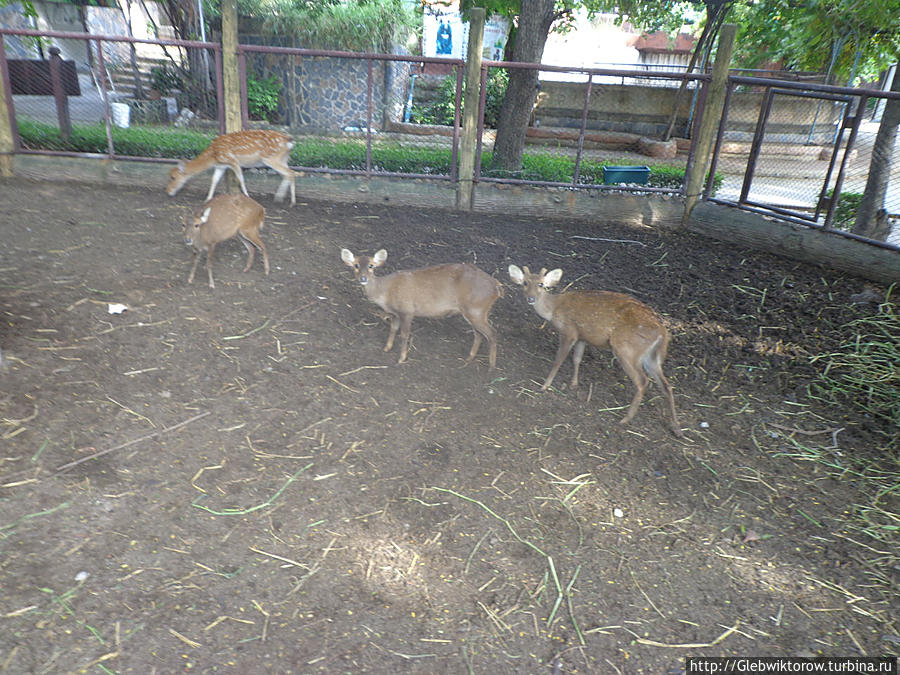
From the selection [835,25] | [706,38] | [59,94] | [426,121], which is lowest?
[426,121]

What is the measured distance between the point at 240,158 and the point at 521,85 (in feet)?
12.4

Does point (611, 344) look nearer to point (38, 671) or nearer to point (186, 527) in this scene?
point (186, 527)

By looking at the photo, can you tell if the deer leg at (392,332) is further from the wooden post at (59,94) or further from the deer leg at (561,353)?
the wooden post at (59,94)

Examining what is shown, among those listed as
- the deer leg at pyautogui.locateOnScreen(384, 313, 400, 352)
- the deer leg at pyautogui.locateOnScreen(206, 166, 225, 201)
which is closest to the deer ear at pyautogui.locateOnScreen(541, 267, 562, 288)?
the deer leg at pyautogui.locateOnScreen(384, 313, 400, 352)

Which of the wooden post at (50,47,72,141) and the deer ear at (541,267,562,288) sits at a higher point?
the wooden post at (50,47,72,141)

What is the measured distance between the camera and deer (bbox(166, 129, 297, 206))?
26.4 feet

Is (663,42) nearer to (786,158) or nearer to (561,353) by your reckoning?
(786,158)

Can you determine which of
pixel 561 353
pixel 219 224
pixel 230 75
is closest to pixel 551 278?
pixel 561 353

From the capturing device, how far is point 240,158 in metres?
8.09

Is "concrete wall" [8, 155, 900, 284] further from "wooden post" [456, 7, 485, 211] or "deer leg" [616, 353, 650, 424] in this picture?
"deer leg" [616, 353, 650, 424]

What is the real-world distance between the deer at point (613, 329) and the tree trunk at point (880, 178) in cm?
396

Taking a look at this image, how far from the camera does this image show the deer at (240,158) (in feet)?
26.4

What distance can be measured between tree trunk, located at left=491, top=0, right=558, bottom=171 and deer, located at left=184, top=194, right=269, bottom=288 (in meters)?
4.09

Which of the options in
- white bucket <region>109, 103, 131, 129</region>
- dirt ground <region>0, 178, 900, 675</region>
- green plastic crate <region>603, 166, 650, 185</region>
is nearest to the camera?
dirt ground <region>0, 178, 900, 675</region>
